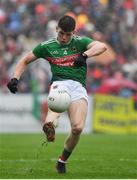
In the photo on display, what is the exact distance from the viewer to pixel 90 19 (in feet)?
100

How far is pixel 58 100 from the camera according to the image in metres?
11.8

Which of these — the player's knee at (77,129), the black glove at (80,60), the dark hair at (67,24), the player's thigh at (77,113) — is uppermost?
the dark hair at (67,24)

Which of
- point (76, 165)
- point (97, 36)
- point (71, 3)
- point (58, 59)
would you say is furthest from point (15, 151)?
point (71, 3)

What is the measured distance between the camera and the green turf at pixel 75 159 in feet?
39.7

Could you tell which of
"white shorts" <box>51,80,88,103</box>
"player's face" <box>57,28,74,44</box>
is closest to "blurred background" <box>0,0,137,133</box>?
"white shorts" <box>51,80,88,103</box>

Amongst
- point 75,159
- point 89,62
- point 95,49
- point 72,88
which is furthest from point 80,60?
point 89,62

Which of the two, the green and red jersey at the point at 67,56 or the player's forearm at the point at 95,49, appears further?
the green and red jersey at the point at 67,56

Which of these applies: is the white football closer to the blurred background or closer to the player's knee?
the player's knee

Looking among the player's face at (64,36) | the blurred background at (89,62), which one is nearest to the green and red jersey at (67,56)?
the player's face at (64,36)

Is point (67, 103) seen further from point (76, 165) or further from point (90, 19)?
point (90, 19)

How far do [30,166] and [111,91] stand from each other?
14.2 m

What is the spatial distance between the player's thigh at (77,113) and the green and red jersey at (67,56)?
1.25ft

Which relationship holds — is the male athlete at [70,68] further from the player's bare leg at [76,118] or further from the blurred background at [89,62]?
the blurred background at [89,62]

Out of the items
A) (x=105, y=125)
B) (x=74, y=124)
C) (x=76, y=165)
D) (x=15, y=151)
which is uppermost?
(x=74, y=124)
